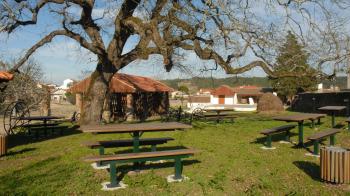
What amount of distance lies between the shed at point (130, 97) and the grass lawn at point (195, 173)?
1304 centimetres

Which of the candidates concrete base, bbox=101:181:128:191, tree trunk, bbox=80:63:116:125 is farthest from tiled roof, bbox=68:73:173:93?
concrete base, bbox=101:181:128:191

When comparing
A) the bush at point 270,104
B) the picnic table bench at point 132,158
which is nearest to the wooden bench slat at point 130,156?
the picnic table bench at point 132,158

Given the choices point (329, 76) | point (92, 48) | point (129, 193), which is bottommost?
point (129, 193)

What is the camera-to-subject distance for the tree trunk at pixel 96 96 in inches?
666

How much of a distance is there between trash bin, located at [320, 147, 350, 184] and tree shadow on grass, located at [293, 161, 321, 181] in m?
0.47

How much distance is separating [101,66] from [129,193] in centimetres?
1140

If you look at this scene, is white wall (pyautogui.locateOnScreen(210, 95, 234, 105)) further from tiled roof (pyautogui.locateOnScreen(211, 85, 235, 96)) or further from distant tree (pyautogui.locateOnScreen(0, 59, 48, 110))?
distant tree (pyautogui.locateOnScreen(0, 59, 48, 110))

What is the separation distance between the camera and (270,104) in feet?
108

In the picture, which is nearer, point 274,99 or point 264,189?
point 264,189

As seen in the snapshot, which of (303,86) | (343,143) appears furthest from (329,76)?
(303,86)

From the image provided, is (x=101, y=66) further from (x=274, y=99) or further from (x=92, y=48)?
(x=274, y=99)

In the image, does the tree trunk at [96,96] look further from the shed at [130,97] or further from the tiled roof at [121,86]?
the tiled roof at [121,86]

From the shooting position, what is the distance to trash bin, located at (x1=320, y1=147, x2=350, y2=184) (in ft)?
22.7

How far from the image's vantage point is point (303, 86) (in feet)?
147
